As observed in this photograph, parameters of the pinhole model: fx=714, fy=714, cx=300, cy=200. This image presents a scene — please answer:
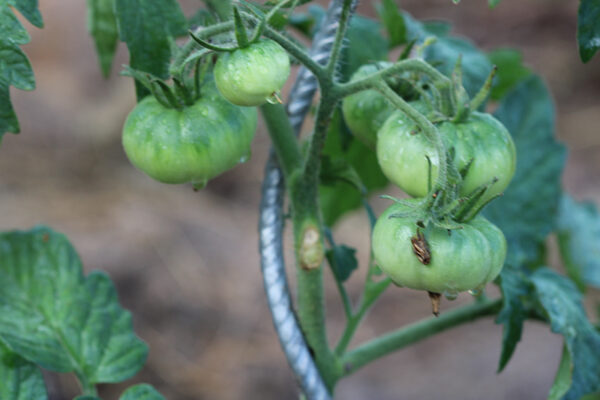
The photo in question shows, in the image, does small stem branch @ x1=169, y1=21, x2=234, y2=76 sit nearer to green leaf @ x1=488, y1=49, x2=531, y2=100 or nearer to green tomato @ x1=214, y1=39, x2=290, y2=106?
green tomato @ x1=214, y1=39, x2=290, y2=106

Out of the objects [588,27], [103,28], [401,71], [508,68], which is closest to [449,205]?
[401,71]

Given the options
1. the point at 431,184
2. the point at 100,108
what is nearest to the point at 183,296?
the point at 100,108

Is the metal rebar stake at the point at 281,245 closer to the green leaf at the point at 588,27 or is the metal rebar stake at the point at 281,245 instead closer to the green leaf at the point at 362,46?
the green leaf at the point at 362,46

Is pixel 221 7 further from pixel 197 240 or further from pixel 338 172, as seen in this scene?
pixel 197 240

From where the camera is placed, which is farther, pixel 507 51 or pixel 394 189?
pixel 394 189

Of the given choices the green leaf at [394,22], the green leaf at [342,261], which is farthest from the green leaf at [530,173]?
the green leaf at [342,261]

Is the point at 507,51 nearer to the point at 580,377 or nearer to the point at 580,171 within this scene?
the point at 580,377
